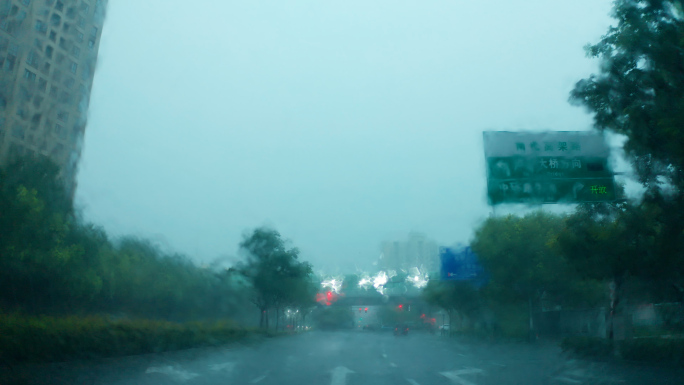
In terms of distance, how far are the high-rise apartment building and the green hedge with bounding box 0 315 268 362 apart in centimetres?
385

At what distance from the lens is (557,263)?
33.7m

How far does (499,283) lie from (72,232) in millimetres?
29404

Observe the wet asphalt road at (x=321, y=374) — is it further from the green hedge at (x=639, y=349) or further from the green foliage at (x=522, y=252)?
the green foliage at (x=522, y=252)

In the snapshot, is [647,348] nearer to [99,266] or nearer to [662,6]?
[662,6]

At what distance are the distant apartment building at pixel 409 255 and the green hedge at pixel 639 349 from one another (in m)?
29.2

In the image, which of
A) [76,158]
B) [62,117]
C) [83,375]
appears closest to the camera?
[62,117]

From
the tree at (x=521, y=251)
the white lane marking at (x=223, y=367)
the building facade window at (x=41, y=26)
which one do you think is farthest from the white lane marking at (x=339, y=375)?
the tree at (x=521, y=251)

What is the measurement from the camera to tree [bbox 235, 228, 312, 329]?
115ft

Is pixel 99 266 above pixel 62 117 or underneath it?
underneath

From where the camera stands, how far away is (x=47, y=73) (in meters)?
9.52

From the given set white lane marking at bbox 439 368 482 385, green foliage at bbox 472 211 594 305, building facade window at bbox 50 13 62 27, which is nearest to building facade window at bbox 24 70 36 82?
building facade window at bbox 50 13 62 27

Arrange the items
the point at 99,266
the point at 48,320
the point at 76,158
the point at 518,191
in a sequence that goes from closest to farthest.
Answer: the point at 76,158
the point at 48,320
the point at 518,191
the point at 99,266

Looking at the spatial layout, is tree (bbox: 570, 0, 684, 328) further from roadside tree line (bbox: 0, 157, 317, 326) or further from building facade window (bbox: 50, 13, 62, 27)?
roadside tree line (bbox: 0, 157, 317, 326)

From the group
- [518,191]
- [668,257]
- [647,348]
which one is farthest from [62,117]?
[647,348]
